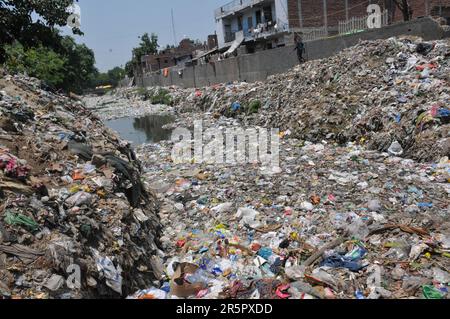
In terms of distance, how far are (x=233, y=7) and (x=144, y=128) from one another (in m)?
16.1

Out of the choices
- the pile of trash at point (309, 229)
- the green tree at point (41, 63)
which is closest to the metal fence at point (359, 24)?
the pile of trash at point (309, 229)

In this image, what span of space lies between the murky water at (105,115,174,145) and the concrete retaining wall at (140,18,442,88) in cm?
357

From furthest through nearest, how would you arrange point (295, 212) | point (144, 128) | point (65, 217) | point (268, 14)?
point (268, 14), point (144, 128), point (295, 212), point (65, 217)

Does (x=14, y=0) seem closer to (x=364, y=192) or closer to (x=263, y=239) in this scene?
(x=263, y=239)

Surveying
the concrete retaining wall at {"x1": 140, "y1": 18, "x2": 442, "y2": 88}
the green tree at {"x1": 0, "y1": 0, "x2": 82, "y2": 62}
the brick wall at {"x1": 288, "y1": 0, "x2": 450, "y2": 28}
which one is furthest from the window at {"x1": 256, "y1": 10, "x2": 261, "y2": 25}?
the green tree at {"x1": 0, "y1": 0, "x2": 82, "y2": 62}

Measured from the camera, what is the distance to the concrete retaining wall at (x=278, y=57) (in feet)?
32.0

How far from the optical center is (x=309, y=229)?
14.3 ft

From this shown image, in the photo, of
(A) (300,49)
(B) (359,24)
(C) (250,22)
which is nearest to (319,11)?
(C) (250,22)

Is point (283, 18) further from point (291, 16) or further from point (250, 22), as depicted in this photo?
point (250, 22)

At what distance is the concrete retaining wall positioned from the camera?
9.75 m

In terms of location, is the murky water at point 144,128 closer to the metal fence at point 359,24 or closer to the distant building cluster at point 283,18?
the distant building cluster at point 283,18

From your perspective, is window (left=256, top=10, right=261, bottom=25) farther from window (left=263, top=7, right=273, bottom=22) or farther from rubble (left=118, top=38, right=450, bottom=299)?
rubble (left=118, top=38, right=450, bottom=299)
